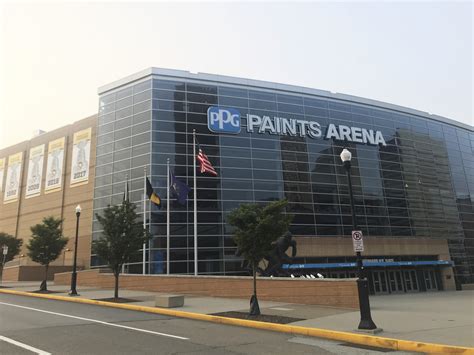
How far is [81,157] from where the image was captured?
4772 cm

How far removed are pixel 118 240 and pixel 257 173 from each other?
70.9 feet

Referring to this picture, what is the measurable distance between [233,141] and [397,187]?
68.7 feet

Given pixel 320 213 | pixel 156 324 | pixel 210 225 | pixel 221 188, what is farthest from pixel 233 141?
pixel 156 324

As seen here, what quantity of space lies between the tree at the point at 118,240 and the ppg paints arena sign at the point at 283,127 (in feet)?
66.5

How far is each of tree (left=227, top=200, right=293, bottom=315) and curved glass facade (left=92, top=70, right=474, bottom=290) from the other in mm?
21500

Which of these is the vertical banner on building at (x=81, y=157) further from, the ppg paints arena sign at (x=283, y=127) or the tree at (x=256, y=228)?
the tree at (x=256, y=228)

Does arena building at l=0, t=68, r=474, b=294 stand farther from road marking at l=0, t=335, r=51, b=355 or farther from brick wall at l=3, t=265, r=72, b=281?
road marking at l=0, t=335, r=51, b=355

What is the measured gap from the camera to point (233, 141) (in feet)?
135

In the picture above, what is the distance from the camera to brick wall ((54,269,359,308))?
57.5ft

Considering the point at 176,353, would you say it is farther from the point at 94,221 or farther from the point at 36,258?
the point at 94,221

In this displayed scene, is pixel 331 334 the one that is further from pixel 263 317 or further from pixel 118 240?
pixel 118 240

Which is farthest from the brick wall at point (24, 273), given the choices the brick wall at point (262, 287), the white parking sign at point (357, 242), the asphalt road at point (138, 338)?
the white parking sign at point (357, 242)

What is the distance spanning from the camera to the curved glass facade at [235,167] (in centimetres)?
3744

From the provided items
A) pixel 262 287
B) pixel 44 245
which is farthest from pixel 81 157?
pixel 262 287
